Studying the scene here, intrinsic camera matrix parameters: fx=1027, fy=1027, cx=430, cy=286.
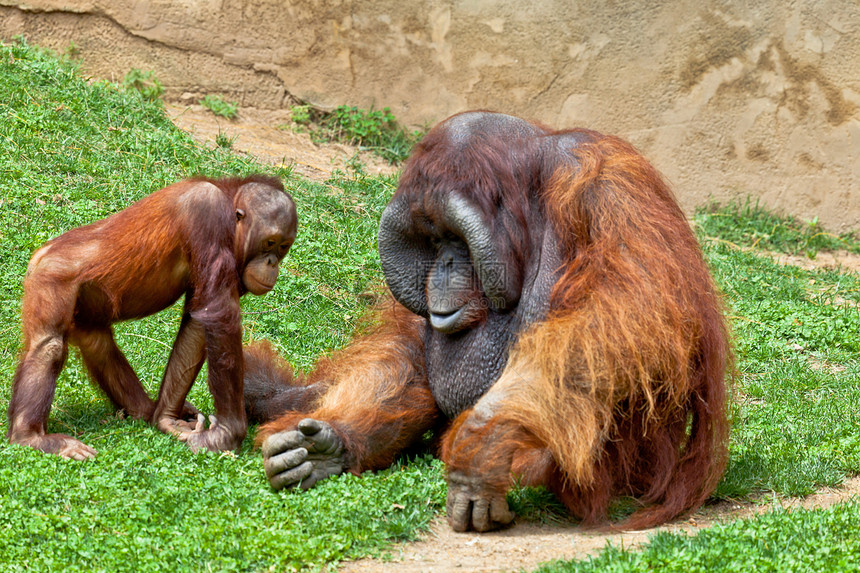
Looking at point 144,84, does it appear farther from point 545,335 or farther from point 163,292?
point 545,335

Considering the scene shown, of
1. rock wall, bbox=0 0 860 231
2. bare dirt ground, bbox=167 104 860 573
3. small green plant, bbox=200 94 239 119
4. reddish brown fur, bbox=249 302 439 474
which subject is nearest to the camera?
bare dirt ground, bbox=167 104 860 573

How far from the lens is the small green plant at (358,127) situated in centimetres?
774

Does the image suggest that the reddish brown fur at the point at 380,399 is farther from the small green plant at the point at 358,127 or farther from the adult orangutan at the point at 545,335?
the small green plant at the point at 358,127

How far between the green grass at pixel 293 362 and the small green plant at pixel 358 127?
0.93 meters

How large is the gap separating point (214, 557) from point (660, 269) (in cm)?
151

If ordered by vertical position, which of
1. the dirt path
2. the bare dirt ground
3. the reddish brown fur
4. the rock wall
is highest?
the rock wall

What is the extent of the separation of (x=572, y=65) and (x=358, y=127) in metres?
1.66

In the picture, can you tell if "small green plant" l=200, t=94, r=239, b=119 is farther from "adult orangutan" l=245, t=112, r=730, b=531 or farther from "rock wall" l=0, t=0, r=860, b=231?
"adult orangutan" l=245, t=112, r=730, b=531

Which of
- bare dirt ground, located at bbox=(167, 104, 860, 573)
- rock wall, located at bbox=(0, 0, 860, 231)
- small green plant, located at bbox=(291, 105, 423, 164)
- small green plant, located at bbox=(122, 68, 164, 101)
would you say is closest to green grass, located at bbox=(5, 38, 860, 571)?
bare dirt ground, located at bbox=(167, 104, 860, 573)

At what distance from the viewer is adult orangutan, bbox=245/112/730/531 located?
118 inches

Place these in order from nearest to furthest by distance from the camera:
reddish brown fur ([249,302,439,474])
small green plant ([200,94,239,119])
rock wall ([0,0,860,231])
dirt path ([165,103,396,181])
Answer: reddish brown fur ([249,302,439,474]) < dirt path ([165,103,396,181]) < rock wall ([0,0,860,231]) < small green plant ([200,94,239,119])

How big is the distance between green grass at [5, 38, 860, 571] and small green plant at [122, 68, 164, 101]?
0.18 meters

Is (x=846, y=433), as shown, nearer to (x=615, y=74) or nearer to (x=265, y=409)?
(x=265, y=409)

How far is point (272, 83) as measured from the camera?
7.82 meters
